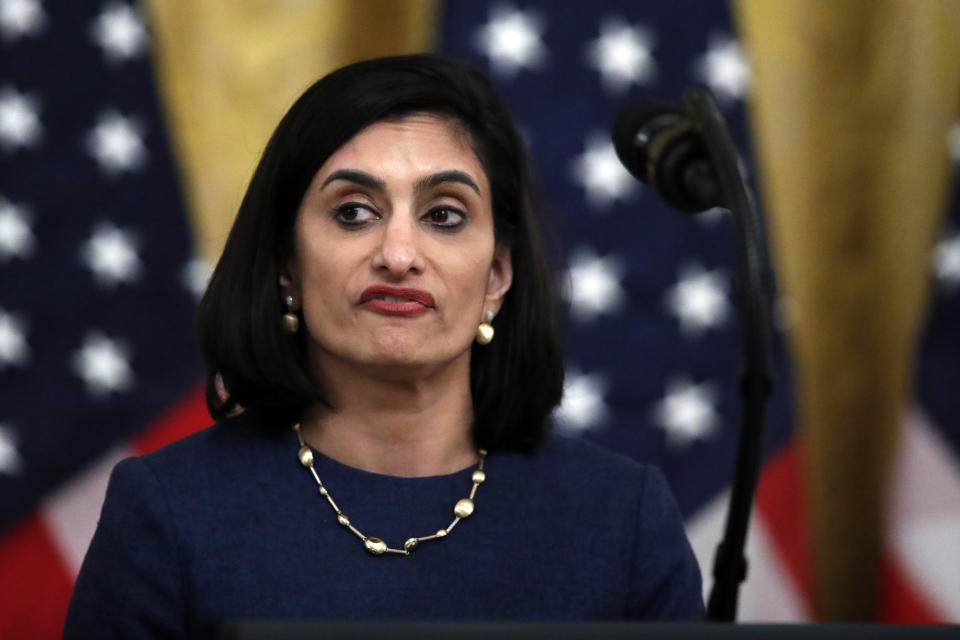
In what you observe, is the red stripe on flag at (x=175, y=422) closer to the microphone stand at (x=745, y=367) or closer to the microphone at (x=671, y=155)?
the microphone at (x=671, y=155)

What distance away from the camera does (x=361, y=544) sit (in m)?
1.40

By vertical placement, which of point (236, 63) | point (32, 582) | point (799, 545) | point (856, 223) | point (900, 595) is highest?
point (236, 63)

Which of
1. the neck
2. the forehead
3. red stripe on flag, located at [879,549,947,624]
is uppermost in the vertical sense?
the forehead

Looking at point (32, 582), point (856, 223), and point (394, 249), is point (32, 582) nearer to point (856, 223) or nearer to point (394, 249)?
point (394, 249)

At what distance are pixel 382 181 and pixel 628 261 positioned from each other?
1.26 metres

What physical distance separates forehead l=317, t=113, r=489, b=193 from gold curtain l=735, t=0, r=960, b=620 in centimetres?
124

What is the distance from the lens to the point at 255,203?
1.46m

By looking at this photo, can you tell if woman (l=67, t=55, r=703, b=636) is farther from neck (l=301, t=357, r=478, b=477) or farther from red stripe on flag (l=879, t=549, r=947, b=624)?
red stripe on flag (l=879, t=549, r=947, b=624)

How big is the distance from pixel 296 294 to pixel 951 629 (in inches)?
34.7

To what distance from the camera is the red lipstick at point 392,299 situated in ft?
4.45

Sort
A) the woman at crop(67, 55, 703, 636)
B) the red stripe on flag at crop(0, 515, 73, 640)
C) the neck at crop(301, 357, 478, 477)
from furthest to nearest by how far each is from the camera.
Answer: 1. the red stripe on flag at crop(0, 515, 73, 640)
2. the neck at crop(301, 357, 478, 477)
3. the woman at crop(67, 55, 703, 636)

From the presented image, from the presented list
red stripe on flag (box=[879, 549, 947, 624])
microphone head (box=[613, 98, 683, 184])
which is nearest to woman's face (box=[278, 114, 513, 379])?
microphone head (box=[613, 98, 683, 184])

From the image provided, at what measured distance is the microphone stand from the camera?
1.09 m

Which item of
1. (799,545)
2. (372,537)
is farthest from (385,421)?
(799,545)
